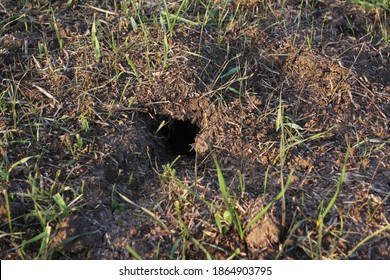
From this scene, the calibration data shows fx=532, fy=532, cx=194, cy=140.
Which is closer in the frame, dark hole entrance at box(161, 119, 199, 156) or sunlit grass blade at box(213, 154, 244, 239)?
sunlit grass blade at box(213, 154, 244, 239)

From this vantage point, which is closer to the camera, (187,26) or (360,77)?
(360,77)

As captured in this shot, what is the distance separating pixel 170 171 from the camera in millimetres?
2354

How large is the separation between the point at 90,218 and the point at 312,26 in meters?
1.70

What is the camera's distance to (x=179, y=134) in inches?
109

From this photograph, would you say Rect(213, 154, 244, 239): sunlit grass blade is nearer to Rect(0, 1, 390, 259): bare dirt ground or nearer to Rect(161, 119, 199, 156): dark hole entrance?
Rect(0, 1, 390, 259): bare dirt ground

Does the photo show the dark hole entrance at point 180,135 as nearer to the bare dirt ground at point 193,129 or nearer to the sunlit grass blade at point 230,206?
the bare dirt ground at point 193,129

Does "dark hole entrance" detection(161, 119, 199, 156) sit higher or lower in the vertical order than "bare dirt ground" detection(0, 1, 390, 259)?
lower

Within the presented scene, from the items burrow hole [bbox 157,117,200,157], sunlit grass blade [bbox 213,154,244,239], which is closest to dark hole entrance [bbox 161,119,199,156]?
burrow hole [bbox 157,117,200,157]

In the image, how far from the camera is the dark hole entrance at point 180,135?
2740mm

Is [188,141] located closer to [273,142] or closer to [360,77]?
[273,142]

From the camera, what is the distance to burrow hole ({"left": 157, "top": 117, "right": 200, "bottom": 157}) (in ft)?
8.93
